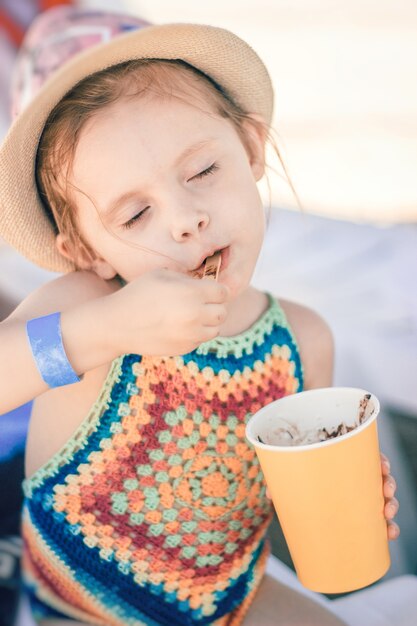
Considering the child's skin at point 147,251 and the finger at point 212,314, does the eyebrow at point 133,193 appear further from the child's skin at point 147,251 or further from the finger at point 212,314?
the finger at point 212,314

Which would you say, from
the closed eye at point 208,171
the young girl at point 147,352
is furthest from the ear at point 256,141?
the closed eye at point 208,171

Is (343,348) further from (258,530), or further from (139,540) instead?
(139,540)

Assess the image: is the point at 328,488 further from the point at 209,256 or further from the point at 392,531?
the point at 209,256

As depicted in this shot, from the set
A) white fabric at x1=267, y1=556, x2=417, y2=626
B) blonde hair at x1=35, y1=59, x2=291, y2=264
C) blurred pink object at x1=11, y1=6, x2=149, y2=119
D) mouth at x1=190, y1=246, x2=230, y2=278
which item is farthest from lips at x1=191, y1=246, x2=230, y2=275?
blurred pink object at x1=11, y1=6, x2=149, y2=119

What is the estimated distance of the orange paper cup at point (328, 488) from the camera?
0.83m

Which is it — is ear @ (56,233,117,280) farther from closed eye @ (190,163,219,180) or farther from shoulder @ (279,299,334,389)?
shoulder @ (279,299,334,389)

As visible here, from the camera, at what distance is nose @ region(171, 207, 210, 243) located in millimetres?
950

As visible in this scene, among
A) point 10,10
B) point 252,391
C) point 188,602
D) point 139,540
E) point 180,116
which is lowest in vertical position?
point 188,602

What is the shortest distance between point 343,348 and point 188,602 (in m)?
0.67

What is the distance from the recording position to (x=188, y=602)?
1147 millimetres

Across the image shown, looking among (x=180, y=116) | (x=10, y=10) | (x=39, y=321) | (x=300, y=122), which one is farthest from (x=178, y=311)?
(x=10, y=10)

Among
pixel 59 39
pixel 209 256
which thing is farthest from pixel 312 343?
pixel 59 39

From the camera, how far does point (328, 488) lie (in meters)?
0.85

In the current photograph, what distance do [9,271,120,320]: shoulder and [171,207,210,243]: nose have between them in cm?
20
